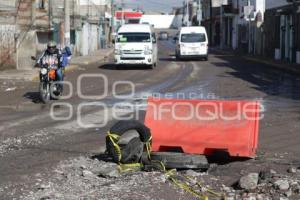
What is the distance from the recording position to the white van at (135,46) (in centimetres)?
3189

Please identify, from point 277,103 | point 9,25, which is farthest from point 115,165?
point 9,25

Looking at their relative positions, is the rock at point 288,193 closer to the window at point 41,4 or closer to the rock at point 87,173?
the rock at point 87,173

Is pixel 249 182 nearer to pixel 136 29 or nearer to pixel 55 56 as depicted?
pixel 55 56

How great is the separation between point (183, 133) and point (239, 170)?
121 cm

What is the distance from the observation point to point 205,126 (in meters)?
9.50

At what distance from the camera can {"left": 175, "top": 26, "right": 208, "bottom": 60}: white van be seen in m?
40.7

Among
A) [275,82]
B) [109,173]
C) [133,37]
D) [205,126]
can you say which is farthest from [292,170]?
[133,37]

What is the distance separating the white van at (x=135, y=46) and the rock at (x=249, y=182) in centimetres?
2421

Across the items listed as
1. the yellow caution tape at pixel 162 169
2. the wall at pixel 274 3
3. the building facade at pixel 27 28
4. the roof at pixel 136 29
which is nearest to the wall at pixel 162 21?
the wall at pixel 274 3

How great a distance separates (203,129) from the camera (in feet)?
31.1

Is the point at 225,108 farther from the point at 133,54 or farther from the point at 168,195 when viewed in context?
the point at 133,54

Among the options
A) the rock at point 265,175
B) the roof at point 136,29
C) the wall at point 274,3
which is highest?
the wall at point 274,3

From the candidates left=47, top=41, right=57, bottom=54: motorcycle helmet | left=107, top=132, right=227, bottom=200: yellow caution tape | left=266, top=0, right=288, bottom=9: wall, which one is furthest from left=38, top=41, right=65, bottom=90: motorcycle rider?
left=266, top=0, right=288, bottom=9: wall

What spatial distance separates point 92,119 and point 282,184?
668 centimetres
